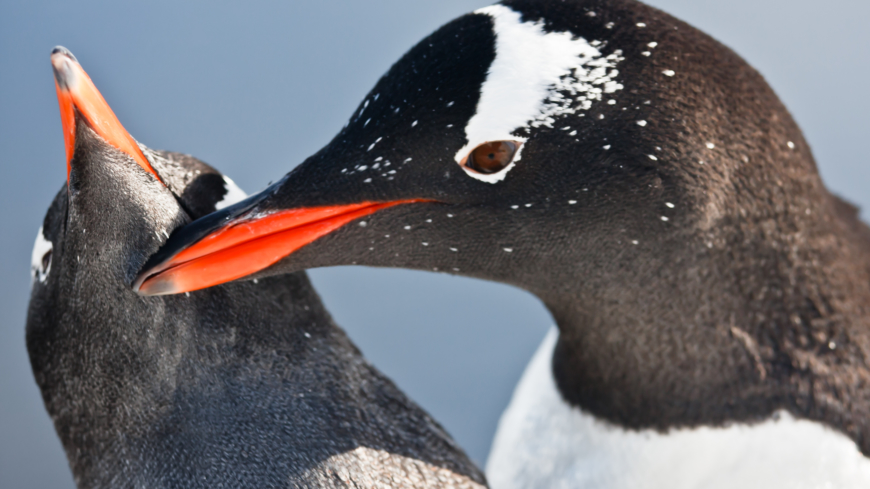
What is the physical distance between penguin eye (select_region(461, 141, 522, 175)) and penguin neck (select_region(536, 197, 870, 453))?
16cm

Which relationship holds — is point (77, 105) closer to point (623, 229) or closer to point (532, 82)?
point (532, 82)

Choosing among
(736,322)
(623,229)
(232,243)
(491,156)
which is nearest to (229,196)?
(232,243)

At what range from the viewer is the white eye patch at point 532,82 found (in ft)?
2.07

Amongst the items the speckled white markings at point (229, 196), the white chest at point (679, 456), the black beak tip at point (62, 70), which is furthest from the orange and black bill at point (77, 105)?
the white chest at point (679, 456)

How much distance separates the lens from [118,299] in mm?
626

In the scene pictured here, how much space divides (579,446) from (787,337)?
0.28 m

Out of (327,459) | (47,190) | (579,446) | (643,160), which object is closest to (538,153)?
(643,160)

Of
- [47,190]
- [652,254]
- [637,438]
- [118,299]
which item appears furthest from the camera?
[47,190]

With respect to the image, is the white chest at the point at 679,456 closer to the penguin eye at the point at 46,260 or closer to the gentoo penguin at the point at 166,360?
the gentoo penguin at the point at 166,360

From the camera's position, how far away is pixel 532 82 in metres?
0.63

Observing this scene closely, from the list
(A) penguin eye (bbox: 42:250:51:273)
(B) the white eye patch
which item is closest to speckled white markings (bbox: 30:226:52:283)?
(A) penguin eye (bbox: 42:250:51:273)

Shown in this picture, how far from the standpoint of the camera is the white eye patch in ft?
2.07

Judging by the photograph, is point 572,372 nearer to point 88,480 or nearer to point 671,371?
point 671,371

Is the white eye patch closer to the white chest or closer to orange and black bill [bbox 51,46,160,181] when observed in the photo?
orange and black bill [bbox 51,46,160,181]
